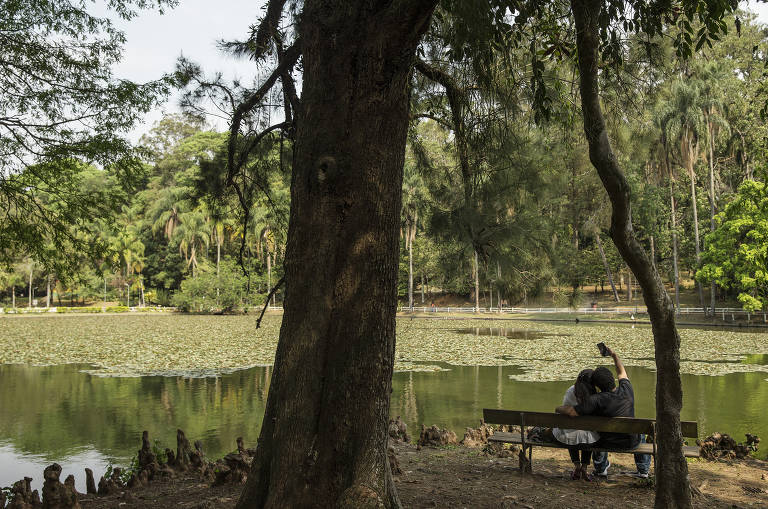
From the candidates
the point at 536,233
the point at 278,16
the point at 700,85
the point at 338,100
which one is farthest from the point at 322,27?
the point at 700,85

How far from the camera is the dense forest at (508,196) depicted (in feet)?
17.7

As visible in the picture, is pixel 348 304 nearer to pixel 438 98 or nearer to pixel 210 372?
pixel 438 98

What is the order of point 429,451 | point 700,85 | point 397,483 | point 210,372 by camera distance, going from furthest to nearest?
point 700,85 < point 210,372 < point 429,451 < point 397,483

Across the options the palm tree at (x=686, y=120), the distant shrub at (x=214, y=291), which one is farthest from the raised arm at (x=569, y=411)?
the distant shrub at (x=214, y=291)

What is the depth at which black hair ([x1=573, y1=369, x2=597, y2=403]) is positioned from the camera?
4.71 metres

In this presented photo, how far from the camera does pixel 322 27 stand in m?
3.16

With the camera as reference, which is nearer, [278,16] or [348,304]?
[348,304]

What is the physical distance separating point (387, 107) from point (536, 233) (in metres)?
5.90

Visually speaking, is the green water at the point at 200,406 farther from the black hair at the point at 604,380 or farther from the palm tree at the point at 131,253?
the palm tree at the point at 131,253

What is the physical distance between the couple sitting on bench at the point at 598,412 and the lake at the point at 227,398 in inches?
110

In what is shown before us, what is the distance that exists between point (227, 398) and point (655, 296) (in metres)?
7.90

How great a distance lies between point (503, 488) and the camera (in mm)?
4344

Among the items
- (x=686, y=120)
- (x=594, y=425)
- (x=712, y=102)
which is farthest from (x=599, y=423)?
(x=712, y=102)

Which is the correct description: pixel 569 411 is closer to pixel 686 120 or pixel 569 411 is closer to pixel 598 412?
pixel 598 412
